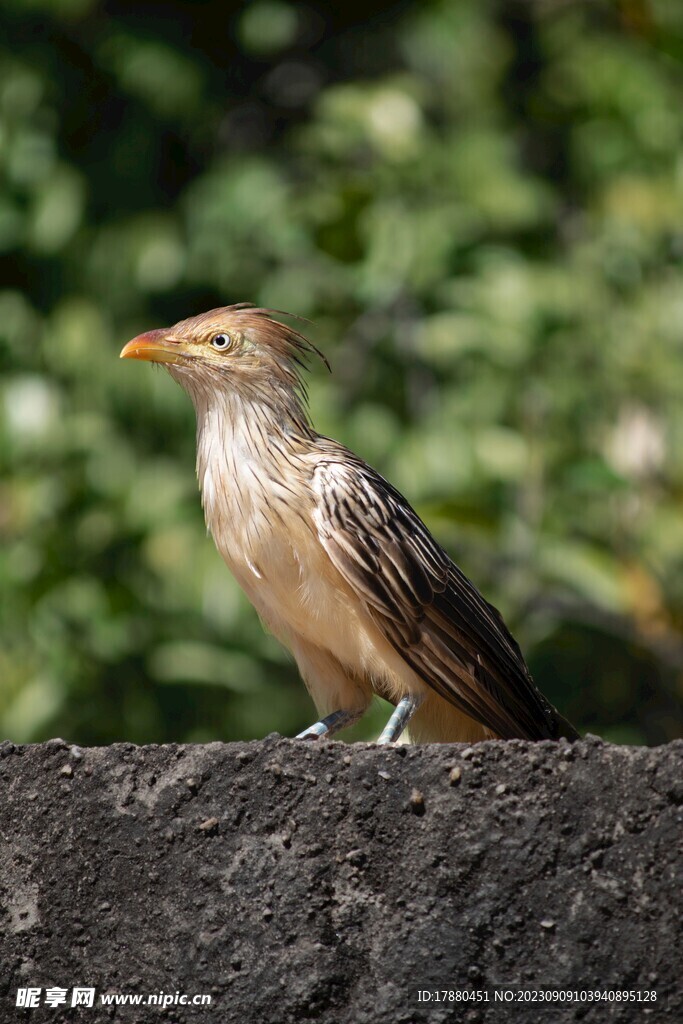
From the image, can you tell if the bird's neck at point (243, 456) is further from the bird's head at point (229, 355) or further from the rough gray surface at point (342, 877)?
the rough gray surface at point (342, 877)

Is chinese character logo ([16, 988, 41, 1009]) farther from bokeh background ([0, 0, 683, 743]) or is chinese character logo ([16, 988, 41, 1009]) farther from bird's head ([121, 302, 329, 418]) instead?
bokeh background ([0, 0, 683, 743])

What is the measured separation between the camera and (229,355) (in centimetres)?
529

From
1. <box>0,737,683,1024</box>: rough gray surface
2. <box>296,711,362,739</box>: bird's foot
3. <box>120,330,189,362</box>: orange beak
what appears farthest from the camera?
<box>120,330,189,362</box>: orange beak

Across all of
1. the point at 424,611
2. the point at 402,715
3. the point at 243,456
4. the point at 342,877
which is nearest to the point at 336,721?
the point at 402,715

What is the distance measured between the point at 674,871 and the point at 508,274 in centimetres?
572

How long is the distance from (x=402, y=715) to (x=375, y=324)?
4826 mm

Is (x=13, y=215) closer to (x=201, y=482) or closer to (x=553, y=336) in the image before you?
(x=553, y=336)

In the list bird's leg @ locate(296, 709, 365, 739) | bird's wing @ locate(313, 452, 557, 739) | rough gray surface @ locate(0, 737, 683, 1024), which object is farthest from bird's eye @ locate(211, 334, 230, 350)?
rough gray surface @ locate(0, 737, 683, 1024)

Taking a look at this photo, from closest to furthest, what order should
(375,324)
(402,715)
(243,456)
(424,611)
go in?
(402,715) → (424,611) → (243,456) → (375,324)

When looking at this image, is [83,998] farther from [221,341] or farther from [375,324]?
[375,324]

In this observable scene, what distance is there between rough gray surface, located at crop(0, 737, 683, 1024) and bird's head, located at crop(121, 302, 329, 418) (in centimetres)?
212

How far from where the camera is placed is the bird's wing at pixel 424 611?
178 inches

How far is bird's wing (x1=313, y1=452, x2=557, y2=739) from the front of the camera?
14.8ft

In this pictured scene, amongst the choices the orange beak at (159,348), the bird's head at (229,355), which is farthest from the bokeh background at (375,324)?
the orange beak at (159,348)
